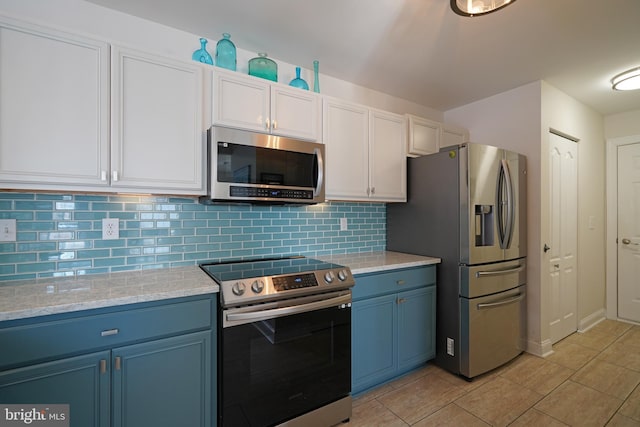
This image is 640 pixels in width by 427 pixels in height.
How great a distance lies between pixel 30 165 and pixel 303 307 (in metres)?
1.53

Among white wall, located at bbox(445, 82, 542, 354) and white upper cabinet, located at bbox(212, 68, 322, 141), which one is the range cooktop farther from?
white wall, located at bbox(445, 82, 542, 354)

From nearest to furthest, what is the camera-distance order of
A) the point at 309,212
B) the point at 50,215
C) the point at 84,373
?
the point at 84,373
the point at 50,215
the point at 309,212

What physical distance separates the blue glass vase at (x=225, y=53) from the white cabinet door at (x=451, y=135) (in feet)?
7.12

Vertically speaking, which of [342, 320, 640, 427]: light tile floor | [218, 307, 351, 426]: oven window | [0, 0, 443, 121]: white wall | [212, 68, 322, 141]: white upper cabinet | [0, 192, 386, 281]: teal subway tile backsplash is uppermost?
[0, 0, 443, 121]: white wall

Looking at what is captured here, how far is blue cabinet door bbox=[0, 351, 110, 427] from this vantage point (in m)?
1.14

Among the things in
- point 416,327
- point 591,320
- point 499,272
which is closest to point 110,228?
point 416,327

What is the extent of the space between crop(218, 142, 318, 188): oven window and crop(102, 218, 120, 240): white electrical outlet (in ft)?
2.29

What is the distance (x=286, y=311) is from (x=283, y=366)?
0.32 meters

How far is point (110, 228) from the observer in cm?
179

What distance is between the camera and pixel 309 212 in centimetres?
259

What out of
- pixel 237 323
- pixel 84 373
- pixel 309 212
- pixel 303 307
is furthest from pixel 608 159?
pixel 84 373

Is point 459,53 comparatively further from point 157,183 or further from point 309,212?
point 157,183

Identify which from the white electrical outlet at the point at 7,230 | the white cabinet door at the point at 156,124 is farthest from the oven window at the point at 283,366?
the white electrical outlet at the point at 7,230

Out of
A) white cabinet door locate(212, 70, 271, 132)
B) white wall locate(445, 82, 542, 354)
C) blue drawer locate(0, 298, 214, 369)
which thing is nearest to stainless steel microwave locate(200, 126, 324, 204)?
white cabinet door locate(212, 70, 271, 132)
